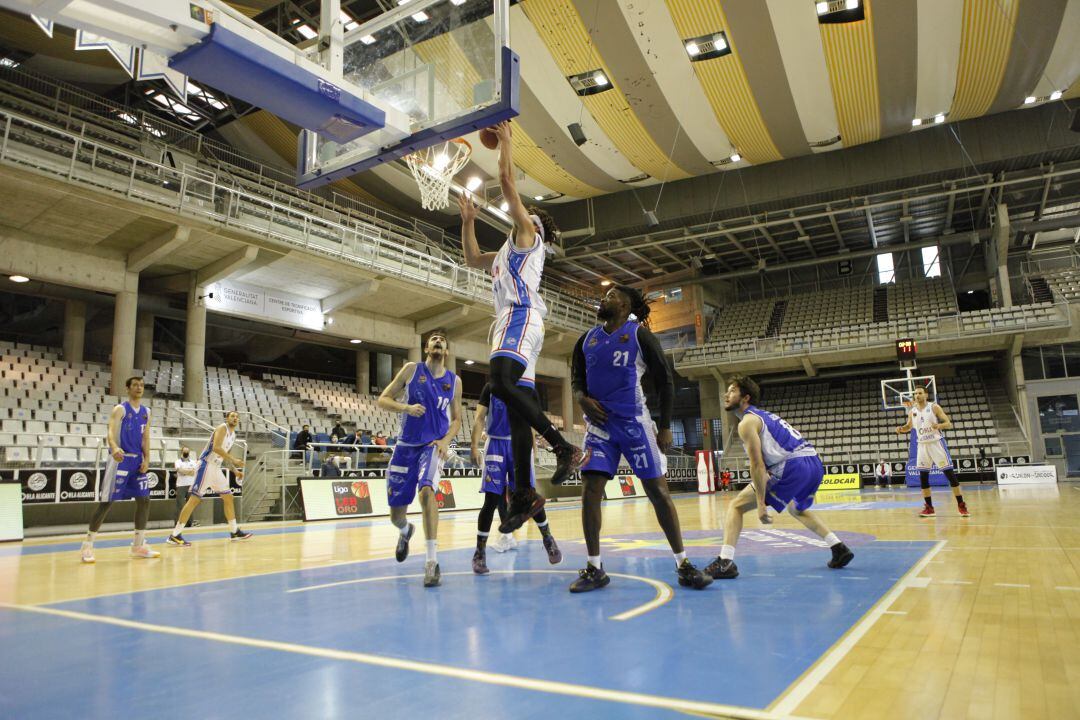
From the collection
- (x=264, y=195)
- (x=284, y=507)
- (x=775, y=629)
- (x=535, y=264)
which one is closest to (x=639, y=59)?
(x=264, y=195)

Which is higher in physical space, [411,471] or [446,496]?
[411,471]

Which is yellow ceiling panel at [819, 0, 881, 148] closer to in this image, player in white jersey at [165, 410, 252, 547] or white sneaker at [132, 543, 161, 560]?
player in white jersey at [165, 410, 252, 547]

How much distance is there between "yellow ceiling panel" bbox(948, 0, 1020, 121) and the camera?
16.6m

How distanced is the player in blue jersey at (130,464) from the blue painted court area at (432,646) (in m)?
3.04

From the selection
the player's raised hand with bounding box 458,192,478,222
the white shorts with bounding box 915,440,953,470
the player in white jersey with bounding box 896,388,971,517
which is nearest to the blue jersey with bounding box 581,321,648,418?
the player's raised hand with bounding box 458,192,478,222

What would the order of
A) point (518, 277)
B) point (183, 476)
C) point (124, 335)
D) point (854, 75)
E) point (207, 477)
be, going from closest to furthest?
point (518, 277) < point (207, 477) < point (183, 476) < point (124, 335) < point (854, 75)

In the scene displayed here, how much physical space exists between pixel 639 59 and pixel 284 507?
14.7 m

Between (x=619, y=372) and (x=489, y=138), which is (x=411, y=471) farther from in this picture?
(x=489, y=138)

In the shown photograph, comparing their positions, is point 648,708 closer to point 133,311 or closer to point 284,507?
point 284,507

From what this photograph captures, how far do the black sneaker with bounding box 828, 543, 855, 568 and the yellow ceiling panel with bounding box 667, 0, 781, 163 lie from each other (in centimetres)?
1541

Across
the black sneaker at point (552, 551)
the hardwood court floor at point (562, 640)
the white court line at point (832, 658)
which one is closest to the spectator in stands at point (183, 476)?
the hardwood court floor at point (562, 640)

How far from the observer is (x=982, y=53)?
1820 cm

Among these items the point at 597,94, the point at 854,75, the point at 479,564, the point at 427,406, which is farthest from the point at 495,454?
the point at 854,75

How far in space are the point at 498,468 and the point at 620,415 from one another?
1.68 meters
